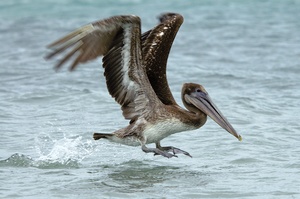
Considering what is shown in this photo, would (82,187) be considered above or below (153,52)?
below

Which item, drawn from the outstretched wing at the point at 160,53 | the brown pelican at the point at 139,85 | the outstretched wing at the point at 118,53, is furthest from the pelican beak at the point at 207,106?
the outstretched wing at the point at 118,53

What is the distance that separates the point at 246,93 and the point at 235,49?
16.0 ft

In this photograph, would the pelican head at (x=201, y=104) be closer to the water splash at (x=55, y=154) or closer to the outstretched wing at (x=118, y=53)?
the outstretched wing at (x=118, y=53)

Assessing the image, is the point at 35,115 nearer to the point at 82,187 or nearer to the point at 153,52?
the point at 153,52

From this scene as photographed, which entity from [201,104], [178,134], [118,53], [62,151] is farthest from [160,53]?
[62,151]

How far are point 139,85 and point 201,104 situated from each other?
0.71 meters

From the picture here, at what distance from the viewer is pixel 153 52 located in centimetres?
Answer: 890

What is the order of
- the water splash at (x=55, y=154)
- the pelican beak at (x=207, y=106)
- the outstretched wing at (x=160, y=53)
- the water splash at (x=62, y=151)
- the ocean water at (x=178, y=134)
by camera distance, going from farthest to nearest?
the outstretched wing at (x=160, y=53) → the water splash at (x=62, y=151) → the water splash at (x=55, y=154) → the pelican beak at (x=207, y=106) → the ocean water at (x=178, y=134)

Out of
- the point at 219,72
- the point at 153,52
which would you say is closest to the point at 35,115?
the point at 153,52

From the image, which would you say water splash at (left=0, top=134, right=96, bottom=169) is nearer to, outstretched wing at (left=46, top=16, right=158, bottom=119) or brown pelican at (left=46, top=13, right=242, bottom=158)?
brown pelican at (left=46, top=13, right=242, bottom=158)

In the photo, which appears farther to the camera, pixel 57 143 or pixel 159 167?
pixel 57 143

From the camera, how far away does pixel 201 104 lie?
8.31 meters

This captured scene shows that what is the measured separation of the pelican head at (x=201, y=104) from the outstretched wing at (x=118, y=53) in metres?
0.40

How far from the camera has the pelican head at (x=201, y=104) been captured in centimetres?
819
